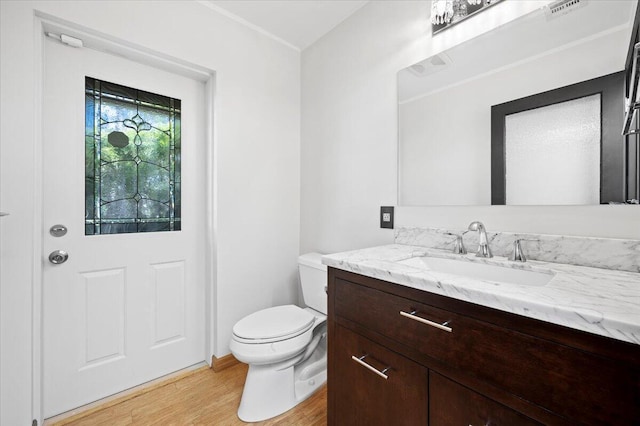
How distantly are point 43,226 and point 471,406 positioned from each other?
196 cm

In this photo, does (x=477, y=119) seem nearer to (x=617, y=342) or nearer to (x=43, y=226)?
(x=617, y=342)

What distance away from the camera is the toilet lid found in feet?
4.58

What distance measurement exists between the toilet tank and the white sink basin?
0.67 m

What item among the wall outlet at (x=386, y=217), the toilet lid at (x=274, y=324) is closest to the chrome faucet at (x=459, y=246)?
the wall outlet at (x=386, y=217)

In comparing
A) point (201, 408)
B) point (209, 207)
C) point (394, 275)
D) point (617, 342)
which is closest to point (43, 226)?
point (209, 207)

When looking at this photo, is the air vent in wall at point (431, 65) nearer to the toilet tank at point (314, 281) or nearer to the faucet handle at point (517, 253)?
the faucet handle at point (517, 253)

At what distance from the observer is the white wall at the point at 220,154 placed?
1197 mm

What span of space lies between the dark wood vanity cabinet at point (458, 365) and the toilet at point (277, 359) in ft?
1.18

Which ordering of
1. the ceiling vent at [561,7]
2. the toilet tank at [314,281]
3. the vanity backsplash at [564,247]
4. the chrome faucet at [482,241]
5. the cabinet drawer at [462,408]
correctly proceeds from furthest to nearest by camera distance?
the toilet tank at [314,281]
the chrome faucet at [482,241]
the ceiling vent at [561,7]
the vanity backsplash at [564,247]
the cabinet drawer at [462,408]

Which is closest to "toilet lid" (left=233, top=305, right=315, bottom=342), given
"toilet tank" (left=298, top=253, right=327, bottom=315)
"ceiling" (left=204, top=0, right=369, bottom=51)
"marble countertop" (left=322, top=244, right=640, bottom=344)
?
"toilet tank" (left=298, top=253, right=327, bottom=315)

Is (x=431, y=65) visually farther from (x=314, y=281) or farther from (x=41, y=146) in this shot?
(x=41, y=146)

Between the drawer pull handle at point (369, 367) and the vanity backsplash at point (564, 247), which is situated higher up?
the vanity backsplash at point (564, 247)

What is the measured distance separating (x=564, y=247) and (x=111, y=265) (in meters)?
2.18

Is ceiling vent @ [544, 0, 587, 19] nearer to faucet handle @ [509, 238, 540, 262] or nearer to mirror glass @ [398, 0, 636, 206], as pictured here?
mirror glass @ [398, 0, 636, 206]
